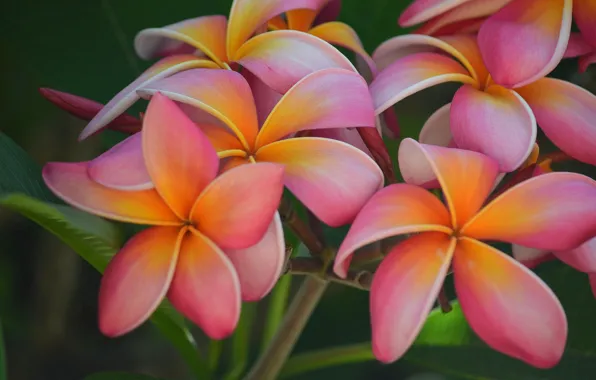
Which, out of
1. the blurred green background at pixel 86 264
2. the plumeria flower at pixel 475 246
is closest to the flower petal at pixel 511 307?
the plumeria flower at pixel 475 246

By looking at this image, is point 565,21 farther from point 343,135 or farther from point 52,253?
point 52,253

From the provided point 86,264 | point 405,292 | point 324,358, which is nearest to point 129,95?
point 405,292

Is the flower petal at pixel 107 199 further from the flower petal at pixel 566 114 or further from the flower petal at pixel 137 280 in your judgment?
the flower petal at pixel 566 114

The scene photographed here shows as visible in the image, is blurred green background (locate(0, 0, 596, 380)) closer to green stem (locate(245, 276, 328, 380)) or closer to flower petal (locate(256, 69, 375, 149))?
green stem (locate(245, 276, 328, 380))

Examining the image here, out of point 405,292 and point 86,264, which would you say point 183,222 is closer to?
point 405,292

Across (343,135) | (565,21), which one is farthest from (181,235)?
(565,21)

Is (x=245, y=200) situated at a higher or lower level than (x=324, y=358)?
higher
